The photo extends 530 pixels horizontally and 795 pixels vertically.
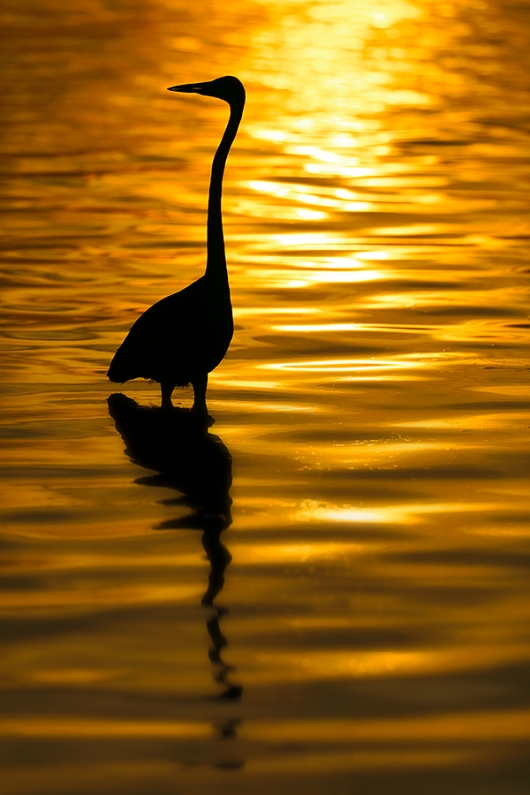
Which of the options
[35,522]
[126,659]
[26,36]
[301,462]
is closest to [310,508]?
[301,462]

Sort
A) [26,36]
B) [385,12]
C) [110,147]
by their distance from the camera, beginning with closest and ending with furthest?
[110,147]
[26,36]
[385,12]

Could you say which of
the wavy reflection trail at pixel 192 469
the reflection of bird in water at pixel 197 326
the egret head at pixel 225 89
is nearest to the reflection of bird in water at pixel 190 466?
the wavy reflection trail at pixel 192 469

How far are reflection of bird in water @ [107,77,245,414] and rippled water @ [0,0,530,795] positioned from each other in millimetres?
309

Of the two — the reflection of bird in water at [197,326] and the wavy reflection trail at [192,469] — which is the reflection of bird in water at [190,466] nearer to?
the wavy reflection trail at [192,469]

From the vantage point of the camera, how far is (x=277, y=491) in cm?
691

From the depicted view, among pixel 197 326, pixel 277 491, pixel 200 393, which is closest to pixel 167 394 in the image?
pixel 200 393

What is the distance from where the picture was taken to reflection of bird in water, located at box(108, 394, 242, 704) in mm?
5980

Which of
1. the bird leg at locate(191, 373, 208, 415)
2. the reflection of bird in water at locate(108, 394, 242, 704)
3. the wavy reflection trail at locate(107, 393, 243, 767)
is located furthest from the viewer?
the bird leg at locate(191, 373, 208, 415)

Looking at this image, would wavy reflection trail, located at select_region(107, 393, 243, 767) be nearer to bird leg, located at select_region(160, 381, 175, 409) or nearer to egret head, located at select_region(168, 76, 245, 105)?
bird leg, located at select_region(160, 381, 175, 409)

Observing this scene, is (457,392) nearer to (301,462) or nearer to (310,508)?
(301,462)

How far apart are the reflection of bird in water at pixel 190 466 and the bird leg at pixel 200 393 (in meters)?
0.05

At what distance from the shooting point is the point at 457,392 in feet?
28.5

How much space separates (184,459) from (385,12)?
41.3 m

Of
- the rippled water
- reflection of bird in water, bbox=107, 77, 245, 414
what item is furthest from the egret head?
the rippled water
